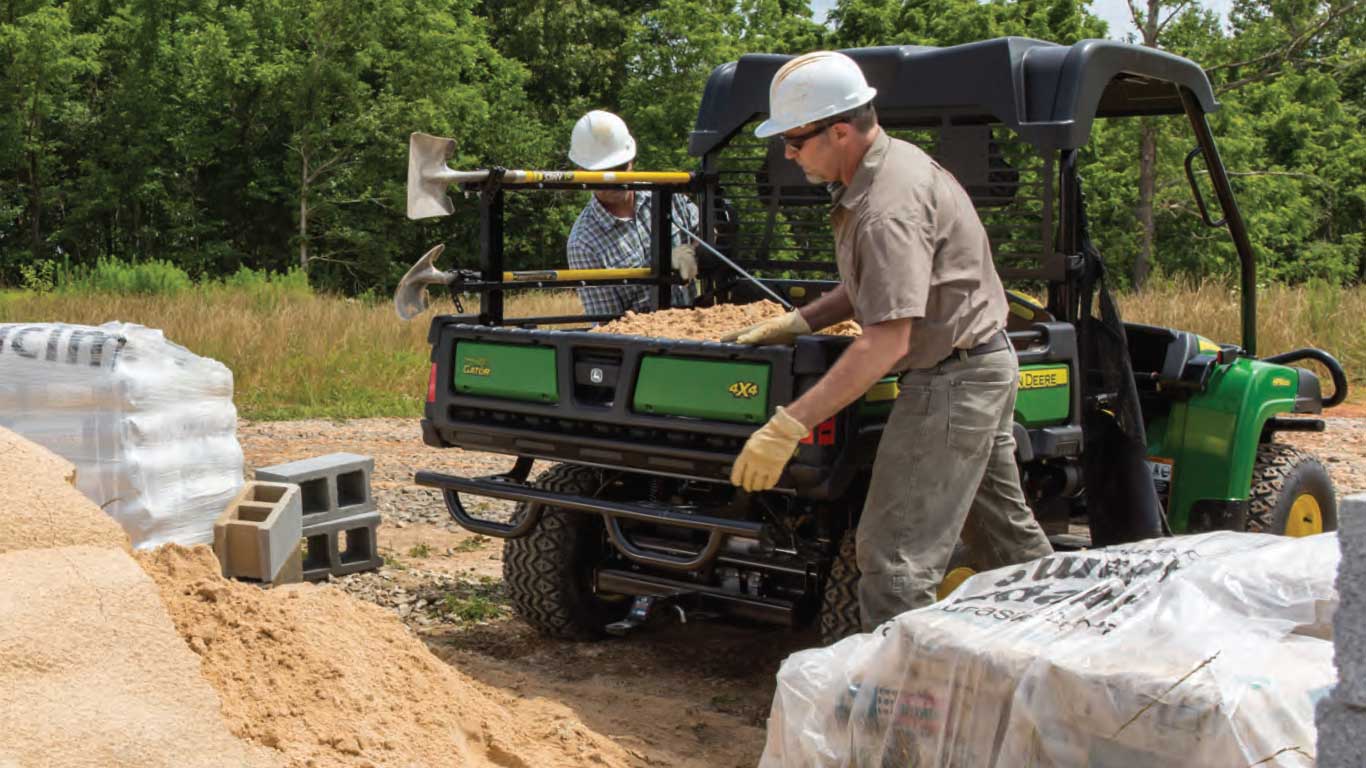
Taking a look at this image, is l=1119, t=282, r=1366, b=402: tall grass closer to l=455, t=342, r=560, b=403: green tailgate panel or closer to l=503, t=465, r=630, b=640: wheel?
l=503, t=465, r=630, b=640: wheel

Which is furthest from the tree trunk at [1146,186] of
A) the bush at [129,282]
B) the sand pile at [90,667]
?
the sand pile at [90,667]

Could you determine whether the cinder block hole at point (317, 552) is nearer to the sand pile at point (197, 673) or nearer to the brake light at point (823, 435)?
the sand pile at point (197, 673)

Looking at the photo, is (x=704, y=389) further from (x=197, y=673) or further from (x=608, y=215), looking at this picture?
(x=608, y=215)

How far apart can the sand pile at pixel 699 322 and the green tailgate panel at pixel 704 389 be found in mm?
324

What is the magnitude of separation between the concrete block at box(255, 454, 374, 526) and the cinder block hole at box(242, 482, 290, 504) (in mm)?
399

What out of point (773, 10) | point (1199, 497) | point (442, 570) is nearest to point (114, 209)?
point (773, 10)

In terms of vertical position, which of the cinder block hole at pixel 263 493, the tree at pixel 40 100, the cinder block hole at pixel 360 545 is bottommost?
the cinder block hole at pixel 360 545

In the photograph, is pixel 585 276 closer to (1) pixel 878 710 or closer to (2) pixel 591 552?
(2) pixel 591 552

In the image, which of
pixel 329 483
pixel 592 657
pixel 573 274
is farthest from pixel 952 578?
pixel 329 483

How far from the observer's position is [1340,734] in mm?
2545

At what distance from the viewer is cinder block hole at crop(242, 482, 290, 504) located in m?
6.16

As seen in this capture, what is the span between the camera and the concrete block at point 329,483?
22.1ft

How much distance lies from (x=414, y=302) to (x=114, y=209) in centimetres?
3097

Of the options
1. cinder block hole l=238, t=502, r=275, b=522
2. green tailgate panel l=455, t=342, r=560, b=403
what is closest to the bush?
cinder block hole l=238, t=502, r=275, b=522
